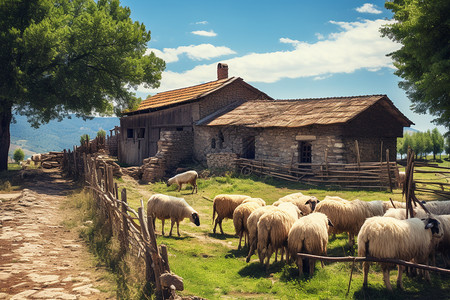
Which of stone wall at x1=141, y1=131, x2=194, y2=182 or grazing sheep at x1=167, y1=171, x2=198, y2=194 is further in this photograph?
stone wall at x1=141, y1=131, x2=194, y2=182

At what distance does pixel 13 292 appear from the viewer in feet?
20.0

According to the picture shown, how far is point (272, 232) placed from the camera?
777cm

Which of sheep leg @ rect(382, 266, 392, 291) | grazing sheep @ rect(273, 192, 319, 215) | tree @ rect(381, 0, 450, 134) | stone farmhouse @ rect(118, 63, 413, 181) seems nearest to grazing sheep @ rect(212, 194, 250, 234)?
grazing sheep @ rect(273, 192, 319, 215)

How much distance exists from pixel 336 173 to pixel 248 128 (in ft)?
23.3

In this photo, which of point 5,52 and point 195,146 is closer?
point 5,52

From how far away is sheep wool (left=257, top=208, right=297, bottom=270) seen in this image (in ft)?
25.5

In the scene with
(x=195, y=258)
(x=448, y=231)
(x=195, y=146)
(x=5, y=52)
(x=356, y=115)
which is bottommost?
(x=195, y=258)

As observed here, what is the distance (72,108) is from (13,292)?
59.6 ft

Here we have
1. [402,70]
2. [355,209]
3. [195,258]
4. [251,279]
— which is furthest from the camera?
[402,70]

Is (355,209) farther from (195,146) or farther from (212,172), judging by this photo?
(195,146)

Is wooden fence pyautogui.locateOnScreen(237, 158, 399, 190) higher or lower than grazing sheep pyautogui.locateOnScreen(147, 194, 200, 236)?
higher

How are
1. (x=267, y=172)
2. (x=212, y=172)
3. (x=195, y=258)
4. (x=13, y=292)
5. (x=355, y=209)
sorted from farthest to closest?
(x=212, y=172) → (x=267, y=172) → (x=355, y=209) → (x=195, y=258) → (x=13, y=292)

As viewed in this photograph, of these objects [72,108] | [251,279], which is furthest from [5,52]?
[251,279]

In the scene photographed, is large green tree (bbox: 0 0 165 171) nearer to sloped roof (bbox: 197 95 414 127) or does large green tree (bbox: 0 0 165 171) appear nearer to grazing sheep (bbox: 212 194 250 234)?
sloped roof (bbox: 197 95 414 127)
